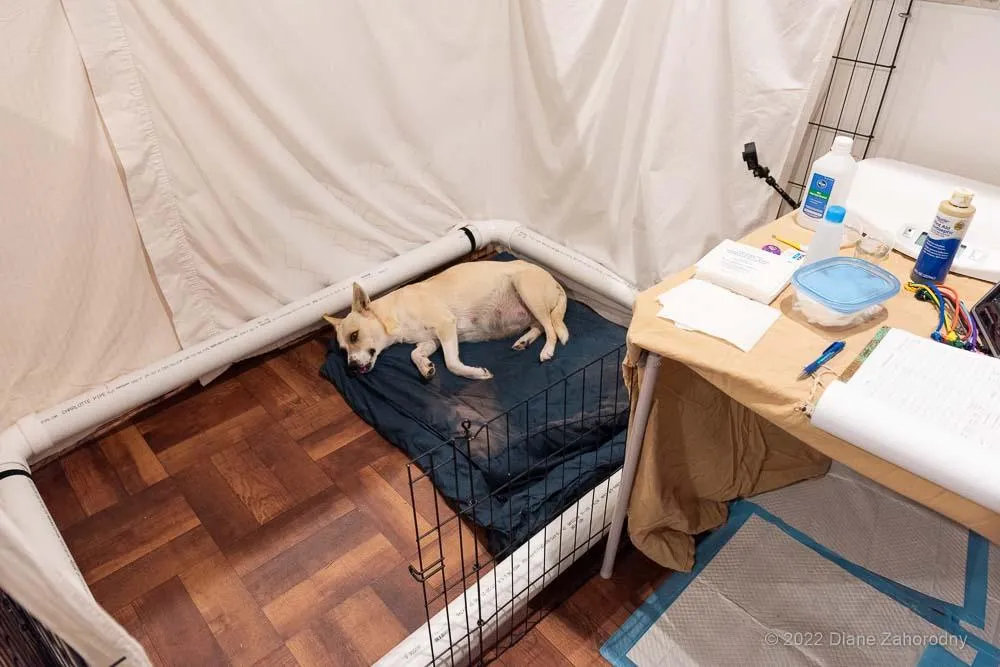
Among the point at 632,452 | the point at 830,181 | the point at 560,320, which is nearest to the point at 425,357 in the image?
the point at 560,320

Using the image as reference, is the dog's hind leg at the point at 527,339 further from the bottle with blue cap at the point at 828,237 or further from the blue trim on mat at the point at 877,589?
the bottle with blue cap at the point at 828,237

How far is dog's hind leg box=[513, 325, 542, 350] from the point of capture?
7.36ft

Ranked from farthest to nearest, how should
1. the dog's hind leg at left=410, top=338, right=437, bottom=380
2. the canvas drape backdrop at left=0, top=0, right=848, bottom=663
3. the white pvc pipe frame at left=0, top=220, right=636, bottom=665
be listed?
1. the dog's hind leg at left=410, top=338, right=437, bottom=380
2. the canvas drape backdrop at left=0, top=0, right=848, bottom=663
3. the white pvc pipe frame at left=0, top=220, right=636, bottom=665

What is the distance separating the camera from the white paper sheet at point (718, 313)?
1099 mm

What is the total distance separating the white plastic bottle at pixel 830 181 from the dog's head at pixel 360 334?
4.33 ft

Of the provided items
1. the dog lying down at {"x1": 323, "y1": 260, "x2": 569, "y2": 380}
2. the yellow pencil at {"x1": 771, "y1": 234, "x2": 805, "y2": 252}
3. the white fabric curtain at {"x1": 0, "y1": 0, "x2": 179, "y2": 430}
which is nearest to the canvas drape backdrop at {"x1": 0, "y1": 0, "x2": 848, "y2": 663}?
the white fabric curtain at {"x1": 0, "y1": 0, "x2": 179, "y2": 430}

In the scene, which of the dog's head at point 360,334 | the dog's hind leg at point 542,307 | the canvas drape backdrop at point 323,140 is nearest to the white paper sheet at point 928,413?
the canvas drape backdrop at point 323,140

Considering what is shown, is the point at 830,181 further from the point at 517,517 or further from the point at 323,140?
the point at 323,140

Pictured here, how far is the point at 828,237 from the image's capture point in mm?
1215

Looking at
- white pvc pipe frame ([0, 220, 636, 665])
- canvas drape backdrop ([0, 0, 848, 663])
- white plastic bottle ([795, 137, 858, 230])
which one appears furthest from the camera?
canvas drape backdrop ([0, 0, 848, 663])

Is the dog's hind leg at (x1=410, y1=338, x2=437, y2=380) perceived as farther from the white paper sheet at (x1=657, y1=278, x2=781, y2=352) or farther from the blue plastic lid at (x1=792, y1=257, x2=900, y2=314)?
the blue plastic lid at (x1=792, y1=257, x2=900, y2=314)

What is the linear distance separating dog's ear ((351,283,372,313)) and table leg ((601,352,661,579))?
108cm

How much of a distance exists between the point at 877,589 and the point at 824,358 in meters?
0.85

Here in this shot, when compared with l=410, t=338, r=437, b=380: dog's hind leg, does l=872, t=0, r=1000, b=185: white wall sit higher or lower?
higher
